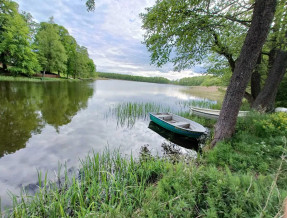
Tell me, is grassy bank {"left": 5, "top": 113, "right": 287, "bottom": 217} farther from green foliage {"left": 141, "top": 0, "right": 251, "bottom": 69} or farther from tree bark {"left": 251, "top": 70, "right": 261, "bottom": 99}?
tree bark {"left": 251, "top": 70, "right": 261, "bottom": 99}

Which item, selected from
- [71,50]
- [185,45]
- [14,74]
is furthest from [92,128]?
[71,50]

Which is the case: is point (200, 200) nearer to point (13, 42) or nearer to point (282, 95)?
point (282, 95)

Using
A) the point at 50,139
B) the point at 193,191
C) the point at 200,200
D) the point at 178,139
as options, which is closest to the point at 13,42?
the point at 50,139

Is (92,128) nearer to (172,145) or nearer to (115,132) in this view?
(115,132)

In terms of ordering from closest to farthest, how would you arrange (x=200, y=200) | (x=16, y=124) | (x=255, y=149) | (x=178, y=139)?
(x=200, y=200)
(x=255, y=149)
(x=16, y=124)
(x=178, y=139)

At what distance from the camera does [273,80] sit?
5.72 meters

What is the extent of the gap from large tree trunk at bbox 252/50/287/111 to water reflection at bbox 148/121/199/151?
3143 mm

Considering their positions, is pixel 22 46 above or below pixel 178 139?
above

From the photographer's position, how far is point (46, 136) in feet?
16.3

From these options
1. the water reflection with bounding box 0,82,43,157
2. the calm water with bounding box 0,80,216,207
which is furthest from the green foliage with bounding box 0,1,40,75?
the calm water with bounding box 0,80,216,207

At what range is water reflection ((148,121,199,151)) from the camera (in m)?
5.38

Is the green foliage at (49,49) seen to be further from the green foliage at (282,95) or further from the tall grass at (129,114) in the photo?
the green foliage at (282,95)

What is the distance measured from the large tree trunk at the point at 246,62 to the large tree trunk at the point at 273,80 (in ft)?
9.87

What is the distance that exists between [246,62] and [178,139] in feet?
12.5
